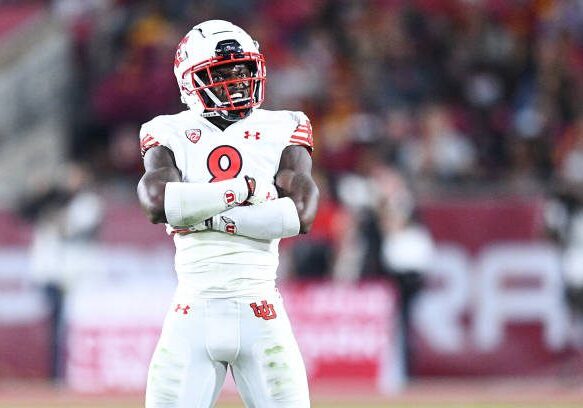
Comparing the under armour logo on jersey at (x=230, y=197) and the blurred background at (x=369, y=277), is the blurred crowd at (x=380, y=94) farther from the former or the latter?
the under armour logo on jersey at (x=230, y=197)

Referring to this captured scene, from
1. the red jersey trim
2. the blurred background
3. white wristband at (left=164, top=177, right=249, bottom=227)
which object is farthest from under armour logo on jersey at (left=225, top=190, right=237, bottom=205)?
the blurred background

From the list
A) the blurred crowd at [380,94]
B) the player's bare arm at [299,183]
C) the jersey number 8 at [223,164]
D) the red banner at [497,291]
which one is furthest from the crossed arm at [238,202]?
the red banner at [497,291]

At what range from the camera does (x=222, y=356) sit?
156 inches

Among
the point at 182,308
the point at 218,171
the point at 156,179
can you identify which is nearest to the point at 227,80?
the point at 218,171

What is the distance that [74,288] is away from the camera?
9.28 metres

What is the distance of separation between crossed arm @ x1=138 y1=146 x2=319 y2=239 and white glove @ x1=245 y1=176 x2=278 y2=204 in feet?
0.11

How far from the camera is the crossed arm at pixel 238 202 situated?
3.85 m

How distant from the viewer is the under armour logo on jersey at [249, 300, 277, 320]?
399 centimetres

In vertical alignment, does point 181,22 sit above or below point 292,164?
above

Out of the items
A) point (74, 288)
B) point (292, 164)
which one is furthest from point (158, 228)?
point (292, 164)

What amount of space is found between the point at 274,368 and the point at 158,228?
17.7 feet

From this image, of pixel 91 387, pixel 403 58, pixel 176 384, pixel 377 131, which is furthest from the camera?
pixel 403 58

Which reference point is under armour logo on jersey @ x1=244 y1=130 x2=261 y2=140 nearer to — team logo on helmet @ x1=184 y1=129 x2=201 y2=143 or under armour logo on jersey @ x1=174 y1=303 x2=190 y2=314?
team logo on helmet @ x1=184 y1=129 x2=201 y2=143

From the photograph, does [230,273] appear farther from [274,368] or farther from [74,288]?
[74,288]
